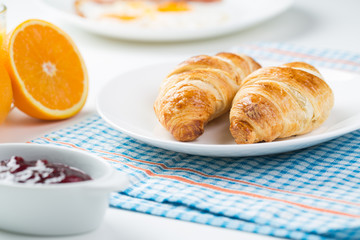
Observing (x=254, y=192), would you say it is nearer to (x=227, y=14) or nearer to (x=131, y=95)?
(x=131, y=95)

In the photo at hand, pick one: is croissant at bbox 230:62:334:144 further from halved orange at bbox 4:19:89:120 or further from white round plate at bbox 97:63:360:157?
halved orange at bbox 4:19:89:120

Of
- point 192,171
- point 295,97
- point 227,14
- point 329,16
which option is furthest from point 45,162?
point 329,16

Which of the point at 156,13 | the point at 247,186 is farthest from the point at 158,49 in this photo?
the point at 247,186

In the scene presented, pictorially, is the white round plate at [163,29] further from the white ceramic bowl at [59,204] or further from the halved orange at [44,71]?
the white ceramic bowl at [59,204]

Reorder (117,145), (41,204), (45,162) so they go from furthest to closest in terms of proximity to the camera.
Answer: (117,145) → (45,162) → (41,204)

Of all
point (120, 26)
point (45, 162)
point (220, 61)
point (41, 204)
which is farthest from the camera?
point (120, 26)

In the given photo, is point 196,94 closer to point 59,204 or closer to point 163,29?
point 59,204

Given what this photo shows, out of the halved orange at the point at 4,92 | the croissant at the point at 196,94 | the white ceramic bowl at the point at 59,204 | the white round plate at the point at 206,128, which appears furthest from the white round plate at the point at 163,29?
the white ceramic bowl at the point at 59,204
